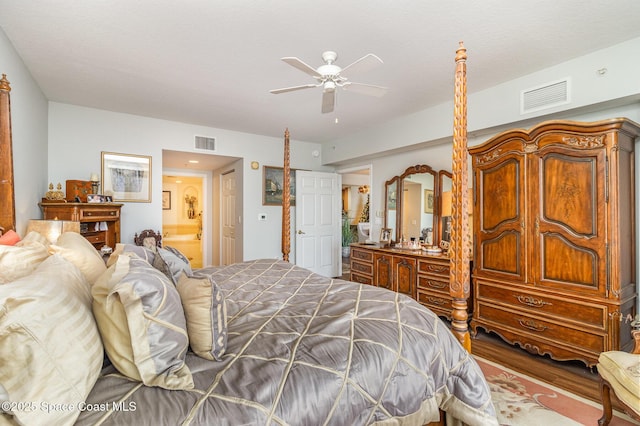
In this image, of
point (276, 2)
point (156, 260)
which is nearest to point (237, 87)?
point (276, 2)

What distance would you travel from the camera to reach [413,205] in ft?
15.2

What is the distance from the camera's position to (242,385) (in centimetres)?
105

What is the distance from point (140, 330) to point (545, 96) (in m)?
3.57

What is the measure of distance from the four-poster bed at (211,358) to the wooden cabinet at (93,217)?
6.39 feet

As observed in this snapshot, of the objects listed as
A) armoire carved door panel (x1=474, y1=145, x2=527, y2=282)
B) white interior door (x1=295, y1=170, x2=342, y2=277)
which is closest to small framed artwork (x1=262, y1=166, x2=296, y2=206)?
white interior door (x1=295, y1=170, x2=342, y2=277)

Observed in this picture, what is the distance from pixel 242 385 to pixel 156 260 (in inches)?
41.6

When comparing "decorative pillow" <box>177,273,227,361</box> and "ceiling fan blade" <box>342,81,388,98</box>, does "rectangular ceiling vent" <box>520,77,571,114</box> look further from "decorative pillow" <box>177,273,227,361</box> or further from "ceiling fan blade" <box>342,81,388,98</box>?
"decorative pillow" <box>177,273,227,361</box>

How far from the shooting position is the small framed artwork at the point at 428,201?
434 cm

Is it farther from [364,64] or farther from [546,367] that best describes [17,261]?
[546,367]

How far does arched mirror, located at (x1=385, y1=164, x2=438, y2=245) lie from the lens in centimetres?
431

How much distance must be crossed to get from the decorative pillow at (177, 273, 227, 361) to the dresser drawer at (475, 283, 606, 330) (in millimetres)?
2693

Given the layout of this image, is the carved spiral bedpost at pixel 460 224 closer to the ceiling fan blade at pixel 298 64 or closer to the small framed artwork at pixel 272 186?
the ceiling fan blade at pixel 298 64

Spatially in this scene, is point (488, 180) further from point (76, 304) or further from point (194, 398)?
point (76, 304)

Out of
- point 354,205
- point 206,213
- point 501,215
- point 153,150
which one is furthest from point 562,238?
point 354,205
